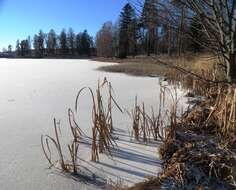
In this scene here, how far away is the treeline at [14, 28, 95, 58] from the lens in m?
49.5

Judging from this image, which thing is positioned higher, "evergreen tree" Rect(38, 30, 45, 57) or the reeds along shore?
"evergreen tree" Rect(38, 30, 45, 57)

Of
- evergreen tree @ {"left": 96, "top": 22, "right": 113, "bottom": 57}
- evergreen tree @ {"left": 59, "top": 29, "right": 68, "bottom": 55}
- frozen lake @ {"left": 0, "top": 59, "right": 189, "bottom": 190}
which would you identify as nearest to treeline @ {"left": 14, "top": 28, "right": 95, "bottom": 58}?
evergreen tree @ {"left": 59, "top": 29, "right": 68, "bottom": 55}

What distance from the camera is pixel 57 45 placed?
52125 mm

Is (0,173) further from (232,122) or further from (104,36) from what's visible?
(104,36)

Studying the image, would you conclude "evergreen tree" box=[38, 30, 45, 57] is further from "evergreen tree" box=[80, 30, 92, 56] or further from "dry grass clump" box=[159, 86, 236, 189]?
"dry grass clump" box=[159, 86, 236, 189]

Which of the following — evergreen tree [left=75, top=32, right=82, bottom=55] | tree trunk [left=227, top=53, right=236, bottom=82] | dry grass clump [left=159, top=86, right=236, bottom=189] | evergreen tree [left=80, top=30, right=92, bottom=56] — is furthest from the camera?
evergreen tree [left=75, top=32, right=82, bottom=55]

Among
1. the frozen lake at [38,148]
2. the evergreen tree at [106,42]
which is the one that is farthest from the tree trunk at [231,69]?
the evergreen tree at [106,42]

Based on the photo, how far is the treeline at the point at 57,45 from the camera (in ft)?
163

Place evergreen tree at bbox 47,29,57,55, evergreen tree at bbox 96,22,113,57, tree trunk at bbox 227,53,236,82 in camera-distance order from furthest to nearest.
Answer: evergreen tree at bbox 47,29,57,55 < evergreen tree at bbox 96,22,113,57 < tree trunk at bbox 227,53,236,82

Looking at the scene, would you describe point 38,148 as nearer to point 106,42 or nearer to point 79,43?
point 106,42

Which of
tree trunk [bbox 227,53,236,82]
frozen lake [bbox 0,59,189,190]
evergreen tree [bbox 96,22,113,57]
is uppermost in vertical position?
evergreen tree [bbox 96,22,113,57]

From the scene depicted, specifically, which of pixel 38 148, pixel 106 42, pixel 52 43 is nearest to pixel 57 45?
pixel 52 43

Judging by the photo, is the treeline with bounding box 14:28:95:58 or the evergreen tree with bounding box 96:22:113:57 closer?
the evergreen tree with bounding box 96:22:113:57

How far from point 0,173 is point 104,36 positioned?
1222 inches
